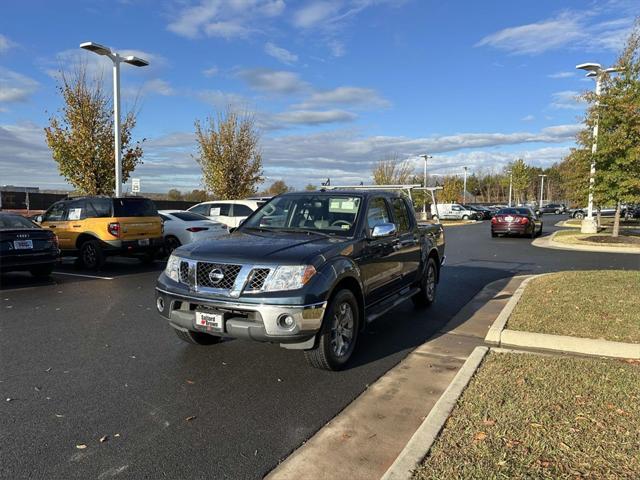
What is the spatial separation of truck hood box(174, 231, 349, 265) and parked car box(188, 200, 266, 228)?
33.8 ft

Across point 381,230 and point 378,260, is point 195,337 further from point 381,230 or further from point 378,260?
point 381,230

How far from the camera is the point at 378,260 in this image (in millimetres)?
5617

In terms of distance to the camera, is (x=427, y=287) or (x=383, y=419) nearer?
(x=383, y=419)

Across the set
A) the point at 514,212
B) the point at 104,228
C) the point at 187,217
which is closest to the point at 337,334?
the point at 104,228

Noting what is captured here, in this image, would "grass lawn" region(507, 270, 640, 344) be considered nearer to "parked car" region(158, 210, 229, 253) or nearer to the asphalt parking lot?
the asphalt parking lot

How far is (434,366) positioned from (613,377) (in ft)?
5.18

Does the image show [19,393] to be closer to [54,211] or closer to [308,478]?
[308,478]

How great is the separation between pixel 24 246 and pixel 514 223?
2025 centimetres

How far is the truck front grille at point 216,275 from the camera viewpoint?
14.3ft

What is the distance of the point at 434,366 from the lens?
5008 mm

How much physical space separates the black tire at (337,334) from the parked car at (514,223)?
20.1m

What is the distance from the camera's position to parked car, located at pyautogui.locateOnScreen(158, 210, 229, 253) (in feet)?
44.4

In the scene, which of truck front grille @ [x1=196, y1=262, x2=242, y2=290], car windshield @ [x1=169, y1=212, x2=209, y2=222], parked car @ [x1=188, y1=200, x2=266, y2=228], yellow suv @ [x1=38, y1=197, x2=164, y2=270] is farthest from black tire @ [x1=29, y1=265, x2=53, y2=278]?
truck front grille @ [x1=196, y1=262, x2=242, y2=290]

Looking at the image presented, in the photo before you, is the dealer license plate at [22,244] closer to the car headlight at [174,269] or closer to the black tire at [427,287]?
the car headlight at [174,269]
